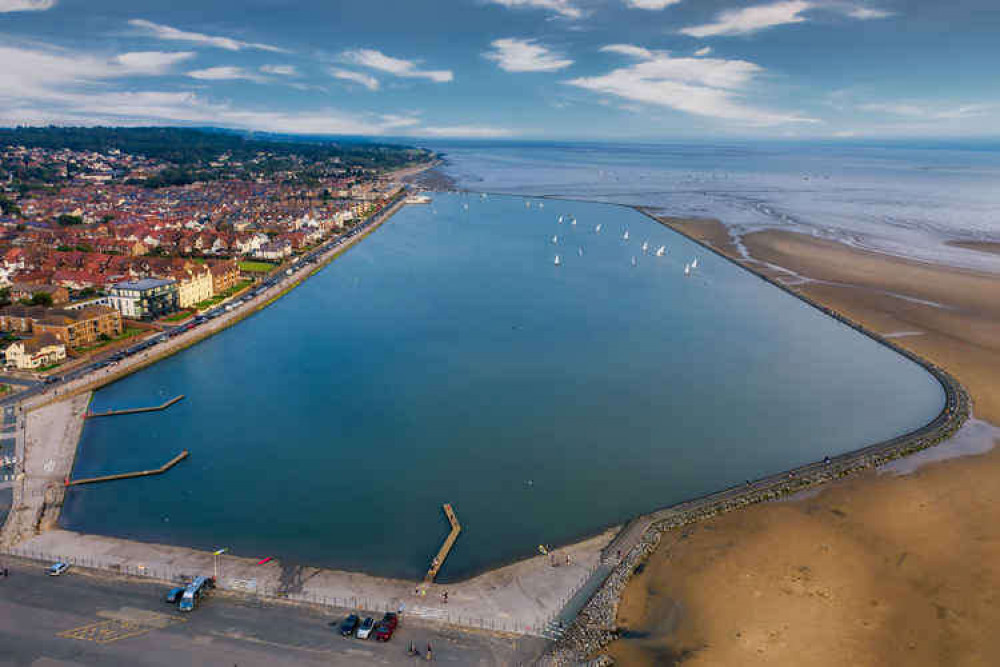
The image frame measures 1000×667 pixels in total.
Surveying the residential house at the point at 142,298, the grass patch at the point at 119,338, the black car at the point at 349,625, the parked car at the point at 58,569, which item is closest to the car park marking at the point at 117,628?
the parked car at the point at 58,569

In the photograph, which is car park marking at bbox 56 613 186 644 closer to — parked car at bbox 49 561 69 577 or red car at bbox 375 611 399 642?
parked car at bbox 49 561 69 577

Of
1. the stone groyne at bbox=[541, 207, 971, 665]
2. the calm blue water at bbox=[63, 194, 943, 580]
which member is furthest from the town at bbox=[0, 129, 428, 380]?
the stone groyne at bbox=[541, 207, 971, 665]

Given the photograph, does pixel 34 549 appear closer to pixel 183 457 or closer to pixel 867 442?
pixel 183 457

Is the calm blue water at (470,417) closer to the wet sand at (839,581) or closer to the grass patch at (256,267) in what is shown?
the wet sand at (839,581)

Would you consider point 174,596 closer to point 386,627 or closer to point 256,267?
point 386,627

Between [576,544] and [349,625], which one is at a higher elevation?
[349,625]

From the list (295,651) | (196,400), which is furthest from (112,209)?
(295,651)

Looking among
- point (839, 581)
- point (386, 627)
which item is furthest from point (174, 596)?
point (839, 581)
